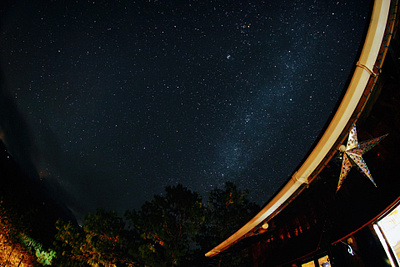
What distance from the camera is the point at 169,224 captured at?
13680 millimetres

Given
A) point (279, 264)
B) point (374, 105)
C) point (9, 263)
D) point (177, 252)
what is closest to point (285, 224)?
point (279, 264)

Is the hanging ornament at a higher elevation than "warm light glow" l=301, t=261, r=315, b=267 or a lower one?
higher

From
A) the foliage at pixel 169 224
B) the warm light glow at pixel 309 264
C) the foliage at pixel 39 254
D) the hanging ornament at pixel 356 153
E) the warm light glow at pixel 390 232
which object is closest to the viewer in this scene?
the hanging ornament at pixel 356 153

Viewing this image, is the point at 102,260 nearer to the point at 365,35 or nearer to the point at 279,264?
the point at 279,264

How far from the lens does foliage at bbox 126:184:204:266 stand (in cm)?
1292

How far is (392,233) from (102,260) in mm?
15030

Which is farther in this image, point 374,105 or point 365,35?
point 374,105

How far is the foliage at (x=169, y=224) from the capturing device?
1292 cm

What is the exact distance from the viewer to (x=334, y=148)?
3.06 meters

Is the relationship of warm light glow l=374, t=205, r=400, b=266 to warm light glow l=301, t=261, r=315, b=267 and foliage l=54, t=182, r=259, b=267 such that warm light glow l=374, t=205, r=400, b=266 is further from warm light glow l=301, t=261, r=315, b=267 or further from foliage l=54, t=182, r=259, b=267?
foliage l=54, t=182, r=259, b=267

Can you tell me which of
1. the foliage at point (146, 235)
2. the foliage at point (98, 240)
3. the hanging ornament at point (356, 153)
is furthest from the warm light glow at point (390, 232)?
the foliage at point (98, 240)

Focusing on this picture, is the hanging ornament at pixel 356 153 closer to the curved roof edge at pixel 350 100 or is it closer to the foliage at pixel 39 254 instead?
the curved roof edge at pixel 350 100

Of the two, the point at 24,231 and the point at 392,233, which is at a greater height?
the point at 24,231

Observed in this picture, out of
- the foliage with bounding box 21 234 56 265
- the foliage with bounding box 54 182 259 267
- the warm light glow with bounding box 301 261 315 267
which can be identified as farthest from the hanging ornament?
the foliage with bounding box 21 234 56 265
